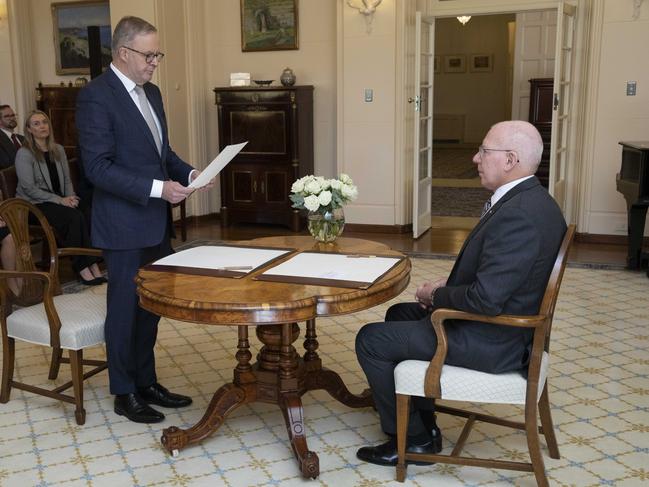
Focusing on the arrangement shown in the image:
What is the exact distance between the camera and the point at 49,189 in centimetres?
614

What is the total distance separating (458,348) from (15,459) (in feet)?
6.30

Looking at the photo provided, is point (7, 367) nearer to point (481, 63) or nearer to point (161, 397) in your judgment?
point (161, 397)

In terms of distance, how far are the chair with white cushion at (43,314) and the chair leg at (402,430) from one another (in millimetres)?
1515

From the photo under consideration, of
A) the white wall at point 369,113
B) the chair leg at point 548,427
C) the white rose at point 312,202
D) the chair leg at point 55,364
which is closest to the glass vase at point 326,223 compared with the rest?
the white rose at point 312,202

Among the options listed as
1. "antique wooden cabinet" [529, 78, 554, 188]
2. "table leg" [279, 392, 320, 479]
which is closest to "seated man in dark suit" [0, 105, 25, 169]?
"table leg" [279, 392, 320, 479]

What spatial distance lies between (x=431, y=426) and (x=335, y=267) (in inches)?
31.2

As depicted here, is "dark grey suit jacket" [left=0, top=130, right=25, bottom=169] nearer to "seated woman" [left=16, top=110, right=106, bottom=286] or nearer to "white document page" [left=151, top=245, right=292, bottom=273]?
"seated woman" [left=16, top=110, right=106, bottom=286]

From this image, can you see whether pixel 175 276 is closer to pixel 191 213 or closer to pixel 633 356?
pixel 633 356

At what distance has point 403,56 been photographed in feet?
25.0

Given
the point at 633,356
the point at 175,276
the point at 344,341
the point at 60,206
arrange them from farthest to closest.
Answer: the point at 60,206, the point at 344,341, the point at 633,356, the point at 175,276

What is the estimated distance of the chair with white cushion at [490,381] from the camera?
8.50 feet

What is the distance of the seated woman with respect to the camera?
5973 millimetres

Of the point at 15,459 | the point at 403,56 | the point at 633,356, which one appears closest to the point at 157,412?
the point at 15,459

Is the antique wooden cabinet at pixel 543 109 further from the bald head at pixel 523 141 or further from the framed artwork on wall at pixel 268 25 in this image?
the bald head at pixel 523 141
